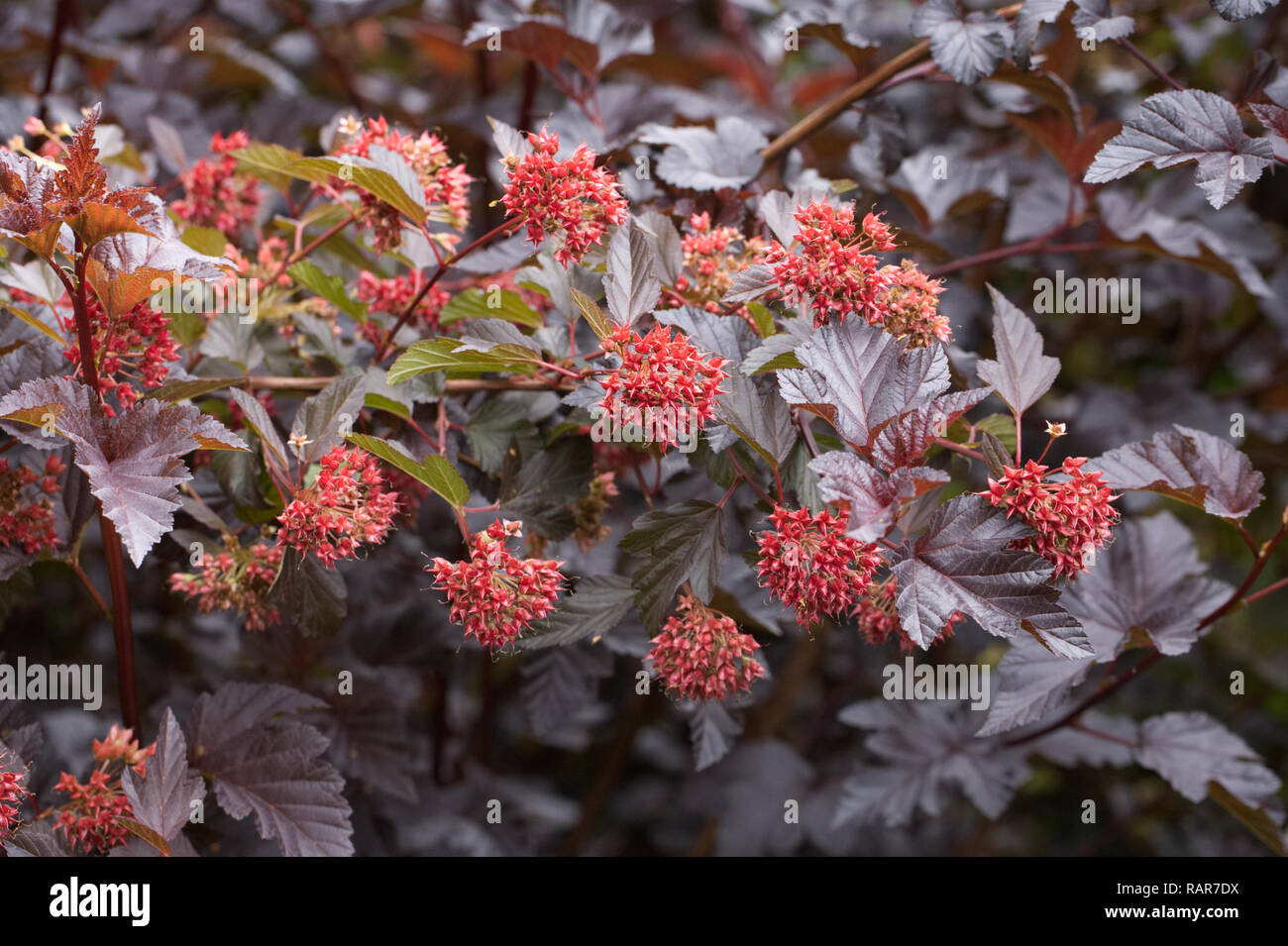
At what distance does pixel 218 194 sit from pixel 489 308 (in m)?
0.56

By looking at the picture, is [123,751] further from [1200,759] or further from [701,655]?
[1200,759]

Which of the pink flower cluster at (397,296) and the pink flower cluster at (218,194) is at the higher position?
the pink flower cluster at (218,194)

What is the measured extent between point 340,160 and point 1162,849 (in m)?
2.68

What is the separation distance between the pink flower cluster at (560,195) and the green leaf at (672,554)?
33cm

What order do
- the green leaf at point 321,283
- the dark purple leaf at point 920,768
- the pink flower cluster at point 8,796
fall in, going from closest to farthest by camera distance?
1. the pink flower cluster at point 8,796
2. the green leaf at point 321,283
3. the dark purple leaf at point 920,768

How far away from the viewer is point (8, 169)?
1087 mm

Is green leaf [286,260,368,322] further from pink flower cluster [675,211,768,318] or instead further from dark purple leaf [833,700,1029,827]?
dark purple leaf [833,700,1029,827]

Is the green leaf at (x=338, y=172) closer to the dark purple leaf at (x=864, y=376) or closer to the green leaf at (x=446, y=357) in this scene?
the green leaf at (x=446, y=357)

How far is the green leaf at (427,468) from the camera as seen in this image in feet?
3.67

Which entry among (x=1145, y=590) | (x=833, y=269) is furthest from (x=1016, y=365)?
(x=1145, y=590)

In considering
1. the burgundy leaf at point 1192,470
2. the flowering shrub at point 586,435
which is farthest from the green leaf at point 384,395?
the burgundy leaf at point 1192,470
